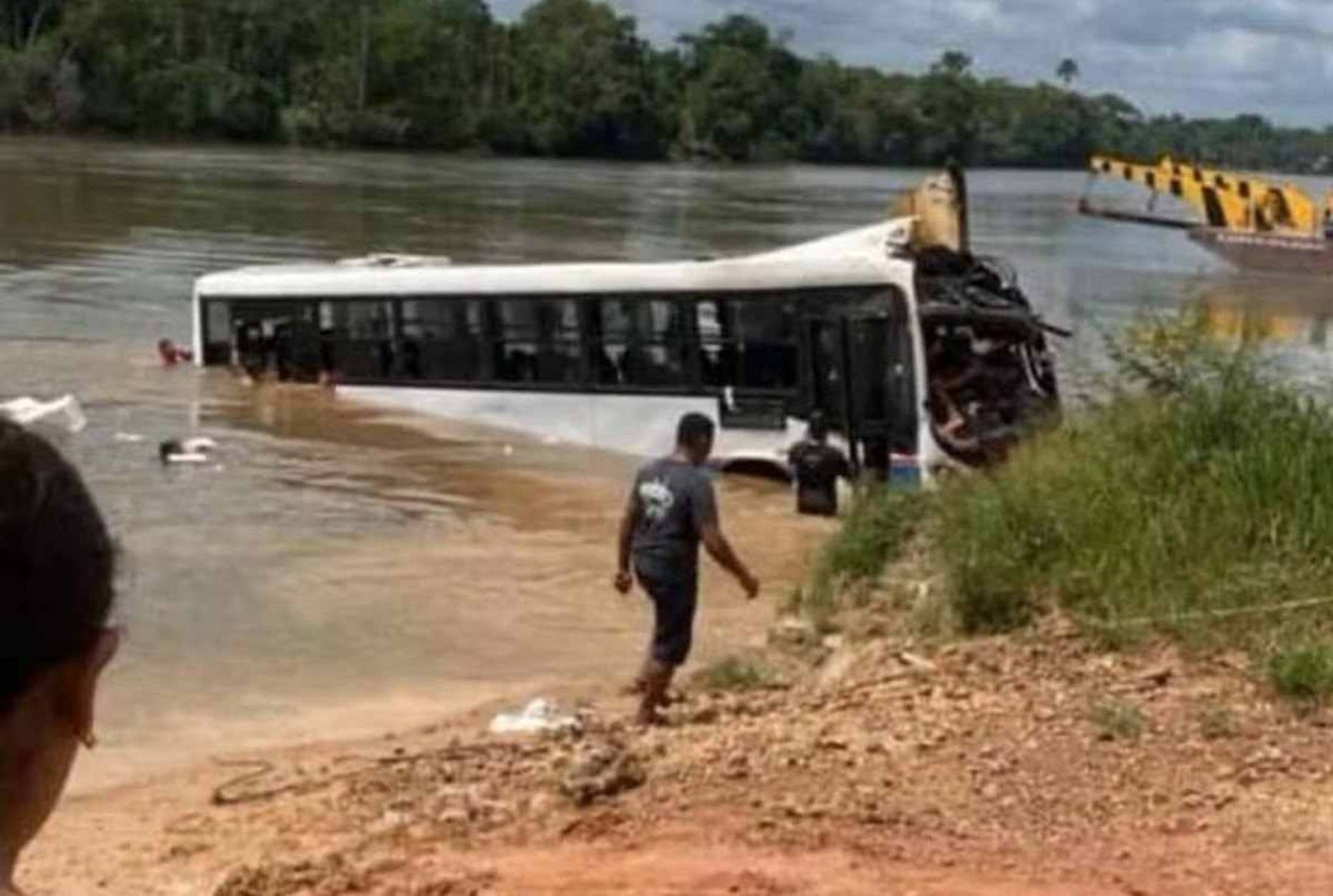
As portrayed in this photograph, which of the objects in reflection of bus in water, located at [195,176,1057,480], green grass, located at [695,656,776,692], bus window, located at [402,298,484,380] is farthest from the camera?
bus window, located at [402,298,484,380]

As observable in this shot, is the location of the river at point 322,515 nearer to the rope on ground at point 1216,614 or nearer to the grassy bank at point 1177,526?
the grassy bank at point 1177,526

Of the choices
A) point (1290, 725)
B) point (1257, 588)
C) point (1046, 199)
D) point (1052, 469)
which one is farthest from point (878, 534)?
point (1046, 199)

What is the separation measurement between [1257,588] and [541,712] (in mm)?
3470

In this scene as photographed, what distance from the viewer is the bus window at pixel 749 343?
21359mm

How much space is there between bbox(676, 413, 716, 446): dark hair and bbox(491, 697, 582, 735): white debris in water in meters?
1.31

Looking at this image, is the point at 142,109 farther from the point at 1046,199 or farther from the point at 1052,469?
the point at 1052,469

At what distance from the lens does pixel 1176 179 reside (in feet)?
190

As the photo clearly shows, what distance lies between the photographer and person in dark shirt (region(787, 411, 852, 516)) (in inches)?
795

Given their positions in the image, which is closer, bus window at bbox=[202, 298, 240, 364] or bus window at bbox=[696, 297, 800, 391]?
bus window at bbox=[696, 297, 800, 391]

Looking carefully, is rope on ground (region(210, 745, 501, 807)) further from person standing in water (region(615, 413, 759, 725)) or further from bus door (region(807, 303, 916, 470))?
bus door (region(807, 303, 916, 470))

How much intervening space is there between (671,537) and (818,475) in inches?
395

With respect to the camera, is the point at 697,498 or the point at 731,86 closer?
the point at 697,498

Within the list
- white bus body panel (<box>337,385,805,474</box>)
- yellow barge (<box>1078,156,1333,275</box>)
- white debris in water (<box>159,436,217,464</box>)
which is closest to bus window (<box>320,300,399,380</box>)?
white bus body panel (<box>337,385,805,474</box>)

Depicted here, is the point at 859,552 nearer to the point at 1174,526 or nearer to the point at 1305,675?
the point at 1174,526
